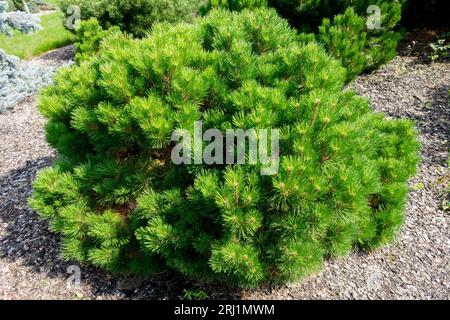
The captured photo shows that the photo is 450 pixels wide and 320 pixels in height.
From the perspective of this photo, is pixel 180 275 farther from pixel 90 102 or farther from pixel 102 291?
pixel 90 102

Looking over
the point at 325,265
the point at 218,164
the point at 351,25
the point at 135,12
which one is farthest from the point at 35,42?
the point at 325,265

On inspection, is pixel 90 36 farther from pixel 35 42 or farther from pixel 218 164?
pixel 218 164

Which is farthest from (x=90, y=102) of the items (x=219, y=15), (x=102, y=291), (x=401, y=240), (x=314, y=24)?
(x=314, y=24)

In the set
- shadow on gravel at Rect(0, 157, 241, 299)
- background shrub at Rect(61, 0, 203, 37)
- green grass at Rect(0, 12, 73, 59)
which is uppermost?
background shrub at Rect(61, 0, 203, 37)

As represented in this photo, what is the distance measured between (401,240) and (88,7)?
6861 mm

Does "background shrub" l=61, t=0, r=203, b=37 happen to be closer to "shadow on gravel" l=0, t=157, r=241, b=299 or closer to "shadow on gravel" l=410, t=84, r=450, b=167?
"shadow on gravel" l=0, t=157, r=241, b=299

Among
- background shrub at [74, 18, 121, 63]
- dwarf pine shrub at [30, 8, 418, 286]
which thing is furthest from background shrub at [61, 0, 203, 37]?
dwarf pine shrub at [30, 8, 418, 286]

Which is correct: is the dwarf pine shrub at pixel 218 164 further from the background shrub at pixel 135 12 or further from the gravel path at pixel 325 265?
the background shrub at pixel 135 12

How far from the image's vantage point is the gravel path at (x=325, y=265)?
116 inches

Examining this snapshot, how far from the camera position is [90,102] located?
108 inches

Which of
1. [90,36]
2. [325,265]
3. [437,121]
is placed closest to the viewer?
[325,265]

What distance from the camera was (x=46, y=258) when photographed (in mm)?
3283

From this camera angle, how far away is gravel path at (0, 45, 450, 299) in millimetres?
2936

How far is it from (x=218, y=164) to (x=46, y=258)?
70.9 inches
